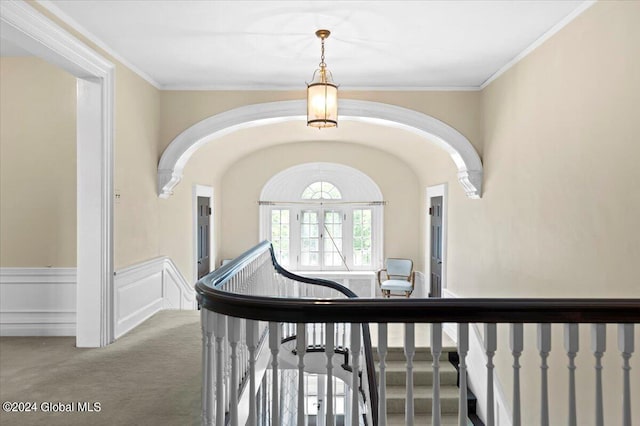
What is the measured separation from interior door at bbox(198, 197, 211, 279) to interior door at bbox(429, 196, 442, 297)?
384cm

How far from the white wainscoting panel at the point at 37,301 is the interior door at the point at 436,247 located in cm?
516

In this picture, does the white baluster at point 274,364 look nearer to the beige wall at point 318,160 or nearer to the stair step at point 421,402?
the stair step at point 421,402

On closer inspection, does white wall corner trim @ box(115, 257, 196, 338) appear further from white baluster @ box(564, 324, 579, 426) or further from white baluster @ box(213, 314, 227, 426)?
white baluster @ box(564, 324, 579, 426)

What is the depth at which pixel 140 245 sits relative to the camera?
4.44m

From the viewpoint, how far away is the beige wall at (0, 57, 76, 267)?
4.00 m

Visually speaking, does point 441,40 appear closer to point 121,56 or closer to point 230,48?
point 230,48

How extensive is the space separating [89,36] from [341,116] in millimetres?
2531

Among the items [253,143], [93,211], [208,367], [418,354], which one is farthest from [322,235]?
[208,367]

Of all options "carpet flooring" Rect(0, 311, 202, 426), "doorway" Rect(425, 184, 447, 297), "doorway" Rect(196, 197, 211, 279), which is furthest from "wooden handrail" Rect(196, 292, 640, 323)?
"doorway" Rect(196, 197, 211, 279)

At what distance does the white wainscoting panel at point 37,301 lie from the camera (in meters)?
3.99

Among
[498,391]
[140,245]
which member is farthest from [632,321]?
[140,245]

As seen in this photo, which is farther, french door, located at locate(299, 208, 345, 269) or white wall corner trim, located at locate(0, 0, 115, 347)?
french door, located at locate(299, 208, 345, 269)

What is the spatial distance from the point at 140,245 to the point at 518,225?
3614 mm

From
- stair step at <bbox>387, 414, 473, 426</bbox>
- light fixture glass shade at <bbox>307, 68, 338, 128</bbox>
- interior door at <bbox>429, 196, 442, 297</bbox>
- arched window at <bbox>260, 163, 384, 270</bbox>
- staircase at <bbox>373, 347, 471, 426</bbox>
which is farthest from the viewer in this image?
arched window at <bbox>260, 163, 384, 270</bbox>
